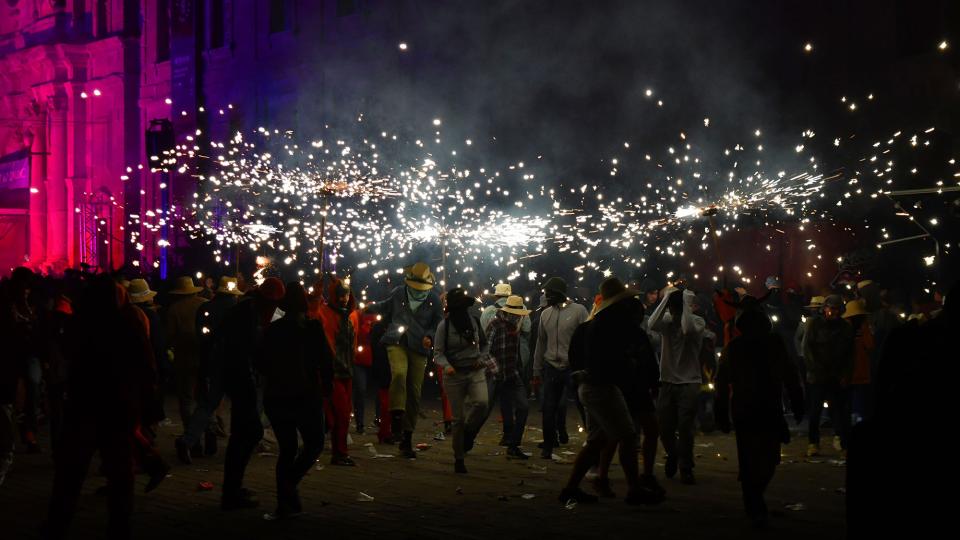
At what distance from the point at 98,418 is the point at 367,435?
7880 millimetres

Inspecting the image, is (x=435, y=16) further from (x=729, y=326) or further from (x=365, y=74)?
(x=729, y=326)

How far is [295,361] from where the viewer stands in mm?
7887

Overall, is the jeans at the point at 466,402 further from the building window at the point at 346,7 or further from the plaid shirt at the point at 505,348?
the building window at the point at 346,7

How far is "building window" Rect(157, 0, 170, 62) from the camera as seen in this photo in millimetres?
40406

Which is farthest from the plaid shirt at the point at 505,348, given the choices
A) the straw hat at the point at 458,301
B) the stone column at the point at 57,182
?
the stone column at the point at 57,182

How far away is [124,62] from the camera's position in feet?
136

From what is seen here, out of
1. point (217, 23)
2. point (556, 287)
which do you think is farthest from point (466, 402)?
point (217, 23)

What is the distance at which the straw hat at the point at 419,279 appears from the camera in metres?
12.6

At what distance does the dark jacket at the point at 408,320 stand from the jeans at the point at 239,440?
14.3ft

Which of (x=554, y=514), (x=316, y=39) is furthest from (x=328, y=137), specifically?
(x=554, y=514)

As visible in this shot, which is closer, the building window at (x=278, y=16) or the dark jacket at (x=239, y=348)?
the dark jacket at (x=239, y=348)

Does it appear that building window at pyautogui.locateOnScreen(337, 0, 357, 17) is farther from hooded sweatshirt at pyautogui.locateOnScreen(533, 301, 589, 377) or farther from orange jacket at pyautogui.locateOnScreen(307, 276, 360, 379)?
hooded sweatshirt at pyautogui.locateOnScreen(533, 301, 589, 377)

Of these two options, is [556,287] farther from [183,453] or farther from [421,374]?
[183,453]

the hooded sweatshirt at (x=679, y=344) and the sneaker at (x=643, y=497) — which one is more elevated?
the hooded sweatshirt at (x=679, y=344)
